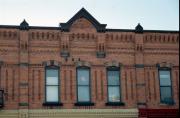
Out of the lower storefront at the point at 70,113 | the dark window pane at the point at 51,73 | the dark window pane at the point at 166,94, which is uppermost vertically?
the dark window pane at the point at 51,73

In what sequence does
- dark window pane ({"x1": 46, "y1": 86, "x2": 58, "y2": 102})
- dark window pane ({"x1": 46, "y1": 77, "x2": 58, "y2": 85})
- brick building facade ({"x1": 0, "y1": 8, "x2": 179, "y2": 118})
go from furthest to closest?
1. dark window pane ({"x1": 46, "y1": 77, "x2": 58, "y2": 85})
2. dark window pane ({"x1": 46, "y1": 86, "x2": 58, "y2": 102})
3. brick building facade ({"x1": 0, "y1": 8, "x2": 179, "y2": 118})

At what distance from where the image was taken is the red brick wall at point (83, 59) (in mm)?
23109

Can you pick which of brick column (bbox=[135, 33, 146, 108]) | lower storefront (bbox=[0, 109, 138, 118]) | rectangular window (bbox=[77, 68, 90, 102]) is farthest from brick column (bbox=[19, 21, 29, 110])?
brick column (bbox=[135, 33, 146, 108])

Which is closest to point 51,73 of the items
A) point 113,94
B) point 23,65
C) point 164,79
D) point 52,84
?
point 52,84

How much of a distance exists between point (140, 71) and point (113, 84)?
1.80 meters

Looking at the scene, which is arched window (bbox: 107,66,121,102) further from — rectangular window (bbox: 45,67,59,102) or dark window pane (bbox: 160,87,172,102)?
rectangular window (bbox: 45,67,59,102)

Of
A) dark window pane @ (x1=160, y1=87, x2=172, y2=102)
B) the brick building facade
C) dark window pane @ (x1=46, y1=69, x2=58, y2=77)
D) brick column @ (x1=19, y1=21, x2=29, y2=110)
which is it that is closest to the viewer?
brick column @ (x1=19, y1=21, x2=29, y2=110)

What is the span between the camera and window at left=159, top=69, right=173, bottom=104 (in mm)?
24500

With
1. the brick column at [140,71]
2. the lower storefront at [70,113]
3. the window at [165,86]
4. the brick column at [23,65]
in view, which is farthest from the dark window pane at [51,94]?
the window at [165,86]

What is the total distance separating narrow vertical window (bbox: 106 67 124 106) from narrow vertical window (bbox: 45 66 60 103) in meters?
2.99

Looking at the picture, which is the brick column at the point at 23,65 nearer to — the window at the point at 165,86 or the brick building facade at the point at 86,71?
the brick building facade at the point at 86,71

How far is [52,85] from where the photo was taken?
2344 centimetres

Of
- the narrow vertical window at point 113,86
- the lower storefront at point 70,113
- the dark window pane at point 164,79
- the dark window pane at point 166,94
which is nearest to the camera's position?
the lower storefront at point 70,113

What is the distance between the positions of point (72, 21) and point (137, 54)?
432 cm
